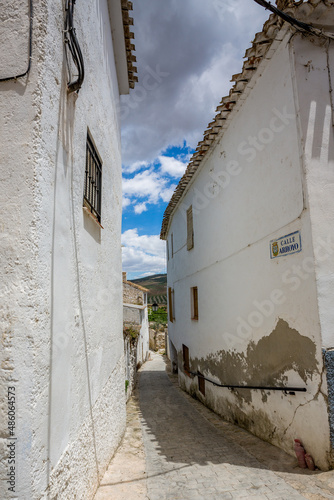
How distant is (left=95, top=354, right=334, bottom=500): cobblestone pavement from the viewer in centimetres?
355

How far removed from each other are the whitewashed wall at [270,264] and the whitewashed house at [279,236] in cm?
2

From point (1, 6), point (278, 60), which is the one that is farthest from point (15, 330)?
point (278, 60)

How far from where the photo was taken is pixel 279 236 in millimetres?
4820

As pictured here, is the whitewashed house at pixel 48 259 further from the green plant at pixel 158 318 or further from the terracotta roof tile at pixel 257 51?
the green plant at pixel 158 318

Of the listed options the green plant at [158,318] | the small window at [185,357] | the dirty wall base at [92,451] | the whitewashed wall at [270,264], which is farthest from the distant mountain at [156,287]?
the dirty wall base at [92,451]

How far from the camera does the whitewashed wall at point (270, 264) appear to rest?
13.6 ft

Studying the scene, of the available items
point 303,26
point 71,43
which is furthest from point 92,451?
point 303,26

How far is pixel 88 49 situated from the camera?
12.5 ft

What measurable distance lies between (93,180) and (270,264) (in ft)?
9.93

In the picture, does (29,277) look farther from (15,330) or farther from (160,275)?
(160,275)

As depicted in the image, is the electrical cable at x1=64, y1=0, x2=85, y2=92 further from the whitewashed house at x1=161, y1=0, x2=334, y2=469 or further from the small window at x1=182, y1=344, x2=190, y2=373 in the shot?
the small window at x1=182, y1=344, x2=190, y2=373

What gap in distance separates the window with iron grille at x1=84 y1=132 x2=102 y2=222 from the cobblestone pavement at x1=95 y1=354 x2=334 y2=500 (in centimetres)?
341

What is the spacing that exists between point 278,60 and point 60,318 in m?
4.90

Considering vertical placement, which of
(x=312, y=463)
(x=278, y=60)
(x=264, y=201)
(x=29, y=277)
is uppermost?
(x=278, y=60)
